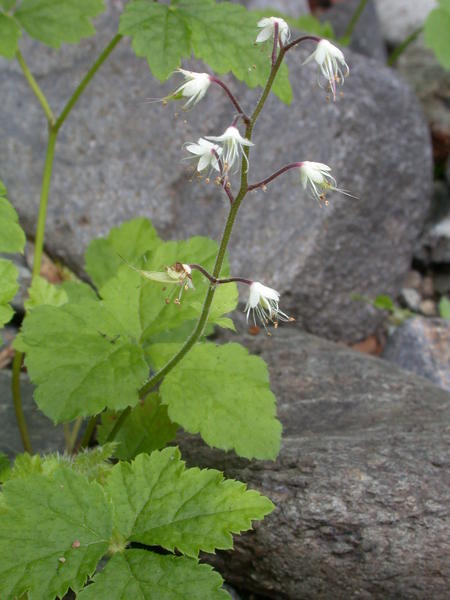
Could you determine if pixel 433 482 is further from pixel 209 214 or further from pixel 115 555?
pixel 209 214

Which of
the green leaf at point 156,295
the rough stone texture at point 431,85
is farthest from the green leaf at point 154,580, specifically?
the rough stone texture at point 431,85

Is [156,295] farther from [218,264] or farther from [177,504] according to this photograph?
[177,504]

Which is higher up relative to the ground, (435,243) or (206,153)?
(206,153)

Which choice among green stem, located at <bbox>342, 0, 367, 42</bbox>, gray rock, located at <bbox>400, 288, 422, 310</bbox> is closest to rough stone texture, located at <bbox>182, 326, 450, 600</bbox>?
gray rock, located at <bbox>400, 288, 422, 310</bbox>

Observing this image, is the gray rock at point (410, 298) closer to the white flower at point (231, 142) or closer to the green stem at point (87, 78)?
the green stem at point (87, 78)

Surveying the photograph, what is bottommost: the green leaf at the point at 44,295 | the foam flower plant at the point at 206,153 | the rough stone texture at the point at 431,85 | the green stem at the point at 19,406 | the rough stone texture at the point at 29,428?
the rough stone texture at the point at 29,428

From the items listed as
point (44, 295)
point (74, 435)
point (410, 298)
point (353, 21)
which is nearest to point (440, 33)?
point (353, 21)
